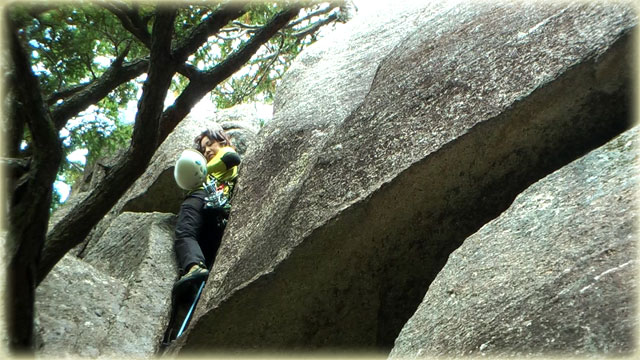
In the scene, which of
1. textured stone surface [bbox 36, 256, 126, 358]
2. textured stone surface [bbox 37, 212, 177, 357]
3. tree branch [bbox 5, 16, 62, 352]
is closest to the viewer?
tree branch [bbox 5, 16, 62, 352]

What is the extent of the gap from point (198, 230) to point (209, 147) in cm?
125

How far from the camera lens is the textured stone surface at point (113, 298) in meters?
7.45

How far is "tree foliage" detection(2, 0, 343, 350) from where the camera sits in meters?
5.35

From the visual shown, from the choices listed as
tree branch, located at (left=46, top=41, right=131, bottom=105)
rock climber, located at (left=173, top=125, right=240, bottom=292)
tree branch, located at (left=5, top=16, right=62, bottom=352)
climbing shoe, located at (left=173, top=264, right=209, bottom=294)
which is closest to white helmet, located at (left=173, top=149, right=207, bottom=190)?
rock climber, located at (left=173, top=125, right=240, bottom=292)

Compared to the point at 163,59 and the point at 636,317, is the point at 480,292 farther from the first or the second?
the point at 163,59

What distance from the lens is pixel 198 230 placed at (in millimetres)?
8828

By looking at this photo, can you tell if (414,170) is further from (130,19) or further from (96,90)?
(130,19)

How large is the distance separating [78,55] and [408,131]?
3.34 meters

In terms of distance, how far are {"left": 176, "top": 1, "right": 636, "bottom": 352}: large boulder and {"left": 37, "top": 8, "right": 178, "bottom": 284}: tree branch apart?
107 cm

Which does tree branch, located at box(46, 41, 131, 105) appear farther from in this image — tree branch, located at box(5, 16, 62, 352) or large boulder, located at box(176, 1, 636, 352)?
large boulder, located at box(176, 1, 636, 352)

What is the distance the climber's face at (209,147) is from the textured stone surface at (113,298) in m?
0.90

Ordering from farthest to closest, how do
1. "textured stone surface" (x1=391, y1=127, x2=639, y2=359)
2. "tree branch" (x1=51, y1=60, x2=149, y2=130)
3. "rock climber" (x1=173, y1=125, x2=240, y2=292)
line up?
"rock climber" (x1=173, y1=125, x2=240, y2=292) → "tree branch" (x1=51, y1=60, x2=149, y2=130) → "textured stone surface" (x1=391, y1=127, x2=639, y2=359)

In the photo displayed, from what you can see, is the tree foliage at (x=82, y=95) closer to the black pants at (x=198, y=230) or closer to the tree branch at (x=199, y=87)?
the tree branch at (x=199, y=87)

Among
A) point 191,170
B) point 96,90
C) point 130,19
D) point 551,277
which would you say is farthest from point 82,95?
point 551,277
